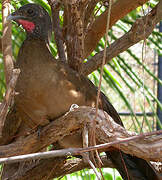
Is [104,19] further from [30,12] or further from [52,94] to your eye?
[52,94]

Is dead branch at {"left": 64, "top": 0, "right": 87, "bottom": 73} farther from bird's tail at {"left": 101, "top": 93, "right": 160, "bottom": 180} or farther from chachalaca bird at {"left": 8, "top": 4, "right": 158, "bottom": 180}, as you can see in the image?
bird's tail at {"left": 101, "top": 93, "right": 160, "bottom": 180}

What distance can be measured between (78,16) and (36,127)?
467 millimetres

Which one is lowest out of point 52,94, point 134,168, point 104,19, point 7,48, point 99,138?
point 134,168

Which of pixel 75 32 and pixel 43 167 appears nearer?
pixel 75 32

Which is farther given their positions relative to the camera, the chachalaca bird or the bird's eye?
the bird's eye

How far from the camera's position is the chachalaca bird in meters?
1.34

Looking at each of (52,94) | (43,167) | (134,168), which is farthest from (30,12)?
(134,168)

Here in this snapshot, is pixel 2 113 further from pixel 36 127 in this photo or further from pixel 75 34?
pixel 75 34

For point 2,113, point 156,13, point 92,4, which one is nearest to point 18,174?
point 2,113

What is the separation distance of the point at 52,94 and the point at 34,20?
0.45 meters

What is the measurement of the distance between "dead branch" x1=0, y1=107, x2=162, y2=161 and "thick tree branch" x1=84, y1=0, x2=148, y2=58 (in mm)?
548

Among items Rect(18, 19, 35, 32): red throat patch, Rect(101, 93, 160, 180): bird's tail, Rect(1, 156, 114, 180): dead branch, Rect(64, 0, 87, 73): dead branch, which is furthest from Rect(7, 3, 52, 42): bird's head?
Rect(1, 156, 114, 180): dead branch

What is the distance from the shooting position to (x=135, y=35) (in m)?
1.54

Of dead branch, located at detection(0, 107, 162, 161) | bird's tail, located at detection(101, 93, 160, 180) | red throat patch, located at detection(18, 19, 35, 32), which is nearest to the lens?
dead branch, located at detection(0, 107, 162, 161)
